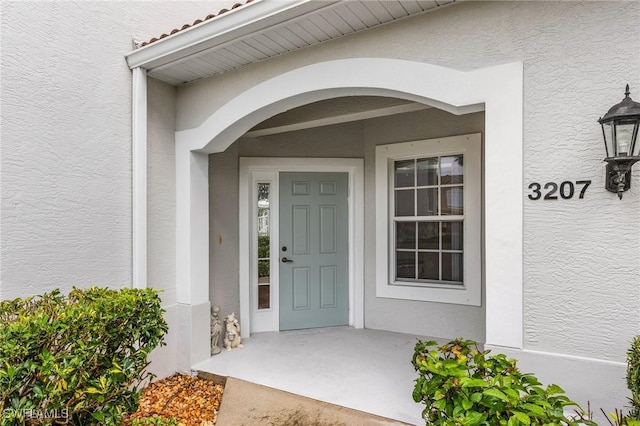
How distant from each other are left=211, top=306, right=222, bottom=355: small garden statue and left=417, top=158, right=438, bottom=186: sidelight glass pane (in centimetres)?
324

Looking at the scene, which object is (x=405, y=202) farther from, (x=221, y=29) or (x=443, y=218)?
(x=221, y=29)

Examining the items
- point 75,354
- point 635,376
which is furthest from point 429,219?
point 75,354

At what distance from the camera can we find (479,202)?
4582 mm

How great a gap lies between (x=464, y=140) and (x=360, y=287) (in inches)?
99.6

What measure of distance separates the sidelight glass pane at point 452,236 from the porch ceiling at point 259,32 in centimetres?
288

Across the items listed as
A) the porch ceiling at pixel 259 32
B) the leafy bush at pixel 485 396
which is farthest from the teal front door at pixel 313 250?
the leafy bush at pixel 485 396

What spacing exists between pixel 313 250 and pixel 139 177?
8.59ft

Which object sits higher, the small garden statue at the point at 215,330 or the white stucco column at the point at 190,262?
the white stucco column at the point at 190,262

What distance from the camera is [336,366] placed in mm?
3973

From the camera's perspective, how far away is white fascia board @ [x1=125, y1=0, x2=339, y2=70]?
2.83m

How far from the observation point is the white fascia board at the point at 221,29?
9.28 feet

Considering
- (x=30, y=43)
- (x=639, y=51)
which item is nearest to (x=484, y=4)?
(x=639, y=51)

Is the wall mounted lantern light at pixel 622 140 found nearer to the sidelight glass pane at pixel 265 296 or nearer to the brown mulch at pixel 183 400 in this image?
the brown mulch at pixel 183 400

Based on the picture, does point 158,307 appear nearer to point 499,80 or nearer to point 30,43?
point 30,43
